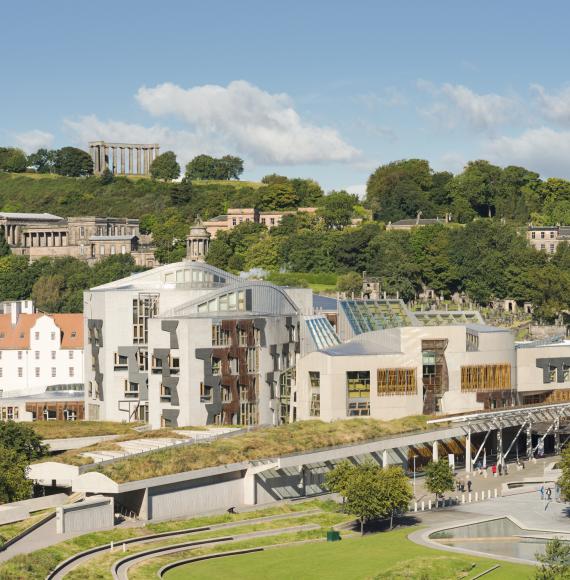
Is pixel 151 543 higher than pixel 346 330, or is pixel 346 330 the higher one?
pixel 346 330

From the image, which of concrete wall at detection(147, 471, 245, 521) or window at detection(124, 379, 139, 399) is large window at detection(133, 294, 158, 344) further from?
concrete wall at detection(147, 471, 245, 521)

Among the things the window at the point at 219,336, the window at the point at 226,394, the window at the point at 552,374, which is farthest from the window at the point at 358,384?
the window at the point at 552,374

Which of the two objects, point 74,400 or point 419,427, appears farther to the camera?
point 74,400

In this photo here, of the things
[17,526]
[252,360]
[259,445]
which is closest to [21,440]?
[259,445]

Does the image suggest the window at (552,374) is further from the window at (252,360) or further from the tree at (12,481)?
the tree at (12,481)

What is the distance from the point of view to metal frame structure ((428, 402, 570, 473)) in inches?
4193

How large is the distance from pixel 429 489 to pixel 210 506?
46.5 ft

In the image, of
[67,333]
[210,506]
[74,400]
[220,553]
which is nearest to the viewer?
[220,553]

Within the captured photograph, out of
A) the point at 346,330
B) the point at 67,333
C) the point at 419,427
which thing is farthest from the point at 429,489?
the point at 67,333

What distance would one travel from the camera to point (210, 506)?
9119 cm

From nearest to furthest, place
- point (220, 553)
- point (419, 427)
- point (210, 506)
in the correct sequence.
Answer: point (220, 553) < point (210, 506) < point (419, 427)

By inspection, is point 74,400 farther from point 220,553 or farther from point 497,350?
point 220,553

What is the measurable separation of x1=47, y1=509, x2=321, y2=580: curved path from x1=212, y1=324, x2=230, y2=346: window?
917 inches

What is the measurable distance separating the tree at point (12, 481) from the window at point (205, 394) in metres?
23.8
